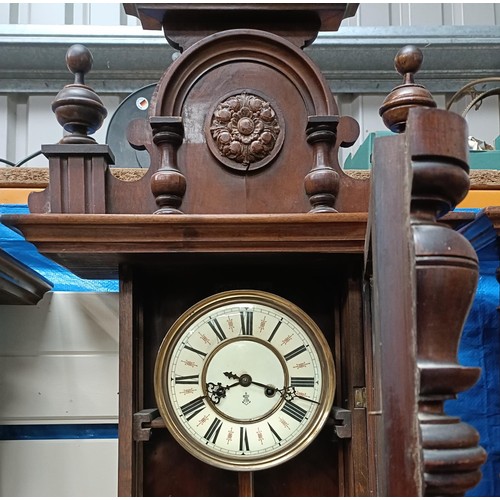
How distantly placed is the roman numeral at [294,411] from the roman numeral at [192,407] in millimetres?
118

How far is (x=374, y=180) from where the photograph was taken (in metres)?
0.49

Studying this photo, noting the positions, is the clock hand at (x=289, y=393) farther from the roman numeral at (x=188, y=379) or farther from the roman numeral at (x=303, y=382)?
the roman numeral at (x=188, y=379)

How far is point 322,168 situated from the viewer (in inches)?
33.9

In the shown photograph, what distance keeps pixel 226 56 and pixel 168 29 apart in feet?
0.33

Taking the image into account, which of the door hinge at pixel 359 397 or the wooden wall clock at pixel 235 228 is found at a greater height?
the wooden wall clock at pixel 235 228

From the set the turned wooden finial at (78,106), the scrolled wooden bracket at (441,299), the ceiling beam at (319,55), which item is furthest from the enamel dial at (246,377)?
the ceiling beam at (319,55)

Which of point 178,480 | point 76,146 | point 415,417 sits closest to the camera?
point 415,417

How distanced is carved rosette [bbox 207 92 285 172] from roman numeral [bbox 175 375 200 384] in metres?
0.31

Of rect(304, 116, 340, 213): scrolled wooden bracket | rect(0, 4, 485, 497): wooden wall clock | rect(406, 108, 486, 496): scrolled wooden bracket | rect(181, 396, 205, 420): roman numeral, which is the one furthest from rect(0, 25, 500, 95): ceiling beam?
rect(406, 108, 486, 496): scrolled wooden bracket

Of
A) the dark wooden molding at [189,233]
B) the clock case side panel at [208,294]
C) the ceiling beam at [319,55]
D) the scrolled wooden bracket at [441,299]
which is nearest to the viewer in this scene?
the scrolled wooden bracket at [441,299]

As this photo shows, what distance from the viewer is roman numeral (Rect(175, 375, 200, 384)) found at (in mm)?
864

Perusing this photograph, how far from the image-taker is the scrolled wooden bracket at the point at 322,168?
85cm

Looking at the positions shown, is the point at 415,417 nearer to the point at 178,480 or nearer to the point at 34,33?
the point at 178,480

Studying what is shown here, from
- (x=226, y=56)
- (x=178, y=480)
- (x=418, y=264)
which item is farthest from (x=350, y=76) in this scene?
(x=418, y=264)
